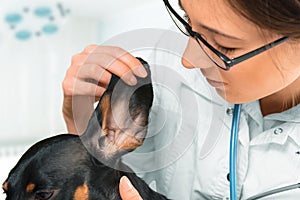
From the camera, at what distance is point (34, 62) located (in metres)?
2.25

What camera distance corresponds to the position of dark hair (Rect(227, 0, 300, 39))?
794 millimetres

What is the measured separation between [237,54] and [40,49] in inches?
58.9

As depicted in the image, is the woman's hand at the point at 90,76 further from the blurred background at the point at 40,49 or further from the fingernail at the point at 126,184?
the blurred background at the point at 40,49

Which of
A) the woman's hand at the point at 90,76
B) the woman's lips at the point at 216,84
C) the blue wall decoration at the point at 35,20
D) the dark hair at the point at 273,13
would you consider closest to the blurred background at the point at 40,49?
the blue wall decoration at the point at 35,20

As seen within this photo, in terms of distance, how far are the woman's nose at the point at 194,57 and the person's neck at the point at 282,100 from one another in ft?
0.75

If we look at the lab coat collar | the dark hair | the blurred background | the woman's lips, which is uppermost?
the dark hair

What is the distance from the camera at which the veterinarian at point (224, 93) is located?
0.84m

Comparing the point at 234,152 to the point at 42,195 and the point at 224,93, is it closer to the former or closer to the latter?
the point at 224,93

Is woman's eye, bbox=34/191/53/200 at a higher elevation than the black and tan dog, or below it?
below

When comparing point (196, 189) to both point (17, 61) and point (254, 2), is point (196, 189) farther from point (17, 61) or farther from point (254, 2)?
point (17, 61)

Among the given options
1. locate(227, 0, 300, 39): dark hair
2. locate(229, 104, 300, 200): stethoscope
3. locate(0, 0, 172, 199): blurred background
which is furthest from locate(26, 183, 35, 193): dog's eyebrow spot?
locate(0, 0, 172, 199): blurred background

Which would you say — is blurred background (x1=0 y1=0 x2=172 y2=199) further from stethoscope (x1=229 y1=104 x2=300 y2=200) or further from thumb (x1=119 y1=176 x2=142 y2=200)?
thumb (x1=119 y1=176 x2=142 y2=200)

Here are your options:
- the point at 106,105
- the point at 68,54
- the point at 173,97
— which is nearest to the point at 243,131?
the point at 173,97

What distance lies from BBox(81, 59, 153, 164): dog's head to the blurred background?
1.22 meters
